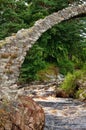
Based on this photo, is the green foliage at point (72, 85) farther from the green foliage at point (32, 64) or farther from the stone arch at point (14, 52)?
the stone arch at point (14, 52)

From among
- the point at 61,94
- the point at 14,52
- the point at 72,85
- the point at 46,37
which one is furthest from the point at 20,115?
the point at 46,37

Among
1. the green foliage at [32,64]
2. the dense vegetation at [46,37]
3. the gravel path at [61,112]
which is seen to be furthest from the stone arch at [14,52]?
the green foliage at [32,64]

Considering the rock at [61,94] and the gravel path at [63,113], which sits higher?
the gravel path at [63,113]

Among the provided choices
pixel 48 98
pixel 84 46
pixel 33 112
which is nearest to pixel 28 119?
pixel 33 112

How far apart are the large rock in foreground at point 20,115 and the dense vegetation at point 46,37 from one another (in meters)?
12.5

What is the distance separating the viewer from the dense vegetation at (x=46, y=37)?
24.8 meters

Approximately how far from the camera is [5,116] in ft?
34.2

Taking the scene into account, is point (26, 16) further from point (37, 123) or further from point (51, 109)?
point (37, 123)

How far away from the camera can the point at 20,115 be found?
1078cm

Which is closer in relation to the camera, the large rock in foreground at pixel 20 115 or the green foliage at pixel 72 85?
the large rock in foreground at pixel 20 115

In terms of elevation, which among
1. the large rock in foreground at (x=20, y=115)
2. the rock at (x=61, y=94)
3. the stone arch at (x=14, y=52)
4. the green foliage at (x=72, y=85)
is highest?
the stone arch at (x=14, y=52)

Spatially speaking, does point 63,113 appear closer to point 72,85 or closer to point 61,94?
point 61,94

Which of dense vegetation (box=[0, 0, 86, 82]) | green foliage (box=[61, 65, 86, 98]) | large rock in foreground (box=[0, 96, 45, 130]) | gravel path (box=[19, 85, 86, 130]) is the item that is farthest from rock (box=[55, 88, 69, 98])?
large rock in foreground (box=[0, 96, 45, 130])

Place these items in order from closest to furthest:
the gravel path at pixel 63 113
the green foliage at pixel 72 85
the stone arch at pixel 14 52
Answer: the stone arch at pixel 14 52
the gravel path at pixel 63 113
the green foliage at pixel 72 85
